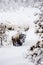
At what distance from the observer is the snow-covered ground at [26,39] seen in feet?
13.4

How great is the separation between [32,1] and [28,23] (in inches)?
116

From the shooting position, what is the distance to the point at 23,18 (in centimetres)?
731

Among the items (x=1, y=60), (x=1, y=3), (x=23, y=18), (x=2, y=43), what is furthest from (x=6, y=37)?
(x=1, y=3)

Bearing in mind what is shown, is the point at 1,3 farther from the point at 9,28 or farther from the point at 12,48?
the point at 12,48

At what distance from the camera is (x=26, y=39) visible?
529cm

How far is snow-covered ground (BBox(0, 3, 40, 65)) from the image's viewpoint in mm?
4090

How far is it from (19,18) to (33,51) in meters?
3.39

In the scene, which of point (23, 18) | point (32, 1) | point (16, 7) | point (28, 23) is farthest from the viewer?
point (32, 1)

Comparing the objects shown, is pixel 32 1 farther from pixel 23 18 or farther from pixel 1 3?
pixel 23 18

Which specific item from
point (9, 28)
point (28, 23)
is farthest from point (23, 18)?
point (9, 28)

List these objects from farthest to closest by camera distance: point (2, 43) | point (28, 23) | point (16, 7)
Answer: point (16, 7)
point (28, 23)
point (2, 43)

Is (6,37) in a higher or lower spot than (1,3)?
lower

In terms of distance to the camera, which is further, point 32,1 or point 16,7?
point 32,1

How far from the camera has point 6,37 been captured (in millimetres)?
5434
